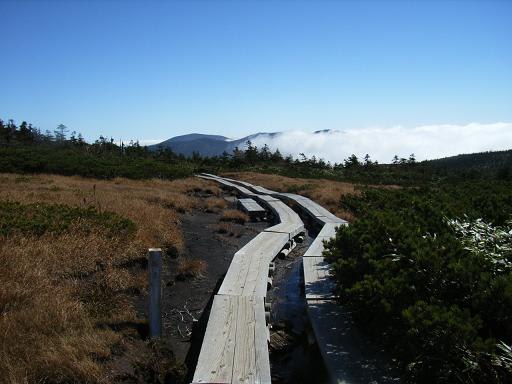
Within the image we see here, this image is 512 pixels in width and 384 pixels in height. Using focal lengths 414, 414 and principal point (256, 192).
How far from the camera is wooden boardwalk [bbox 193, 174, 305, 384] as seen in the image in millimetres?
3691

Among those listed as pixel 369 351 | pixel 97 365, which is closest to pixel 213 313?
pixel 97 365

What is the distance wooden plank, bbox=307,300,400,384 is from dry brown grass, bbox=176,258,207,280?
3.05m

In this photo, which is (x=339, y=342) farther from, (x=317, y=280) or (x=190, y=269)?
(x=190, y=269)

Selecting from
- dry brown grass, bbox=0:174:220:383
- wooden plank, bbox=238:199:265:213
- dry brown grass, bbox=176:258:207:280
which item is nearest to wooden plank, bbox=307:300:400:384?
dry brown grass, bbox=0:174:220:383

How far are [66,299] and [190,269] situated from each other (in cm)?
289

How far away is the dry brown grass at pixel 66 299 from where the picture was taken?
12.7 ft

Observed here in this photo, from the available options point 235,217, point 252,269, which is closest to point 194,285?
point 252,269

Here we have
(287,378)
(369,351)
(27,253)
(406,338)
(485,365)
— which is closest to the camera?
(485,365)

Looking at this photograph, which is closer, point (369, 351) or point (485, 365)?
point (485, 365)

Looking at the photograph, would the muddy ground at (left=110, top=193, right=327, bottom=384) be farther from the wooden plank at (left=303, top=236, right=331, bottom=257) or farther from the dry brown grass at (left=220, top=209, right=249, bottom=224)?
the dry brown grass at (left=220, top=209, right=249, bottom=224)

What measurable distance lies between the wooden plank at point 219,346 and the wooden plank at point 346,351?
964 millimetres

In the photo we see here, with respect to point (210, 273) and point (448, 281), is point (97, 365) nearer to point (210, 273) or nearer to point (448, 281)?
point (448, 281)

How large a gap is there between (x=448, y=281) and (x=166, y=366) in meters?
2.97

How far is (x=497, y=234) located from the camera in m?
4.78
